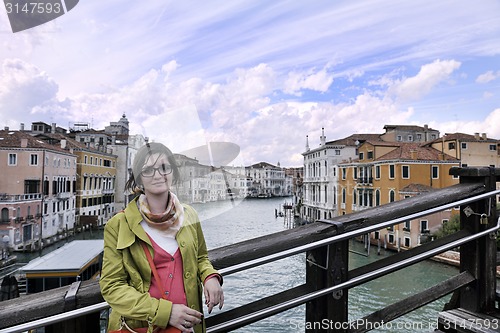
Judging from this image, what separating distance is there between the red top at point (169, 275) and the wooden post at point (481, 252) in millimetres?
1282

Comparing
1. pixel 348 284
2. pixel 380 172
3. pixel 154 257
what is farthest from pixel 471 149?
pixel 154 257

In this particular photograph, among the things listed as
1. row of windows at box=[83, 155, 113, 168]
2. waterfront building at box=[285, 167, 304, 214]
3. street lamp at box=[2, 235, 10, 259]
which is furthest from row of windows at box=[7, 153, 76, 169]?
street lamp at box=[2, 235, 10, 259]

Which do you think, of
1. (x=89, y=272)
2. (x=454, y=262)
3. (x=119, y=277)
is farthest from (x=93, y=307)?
(x=454, y=262)

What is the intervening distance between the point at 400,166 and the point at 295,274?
10.1m

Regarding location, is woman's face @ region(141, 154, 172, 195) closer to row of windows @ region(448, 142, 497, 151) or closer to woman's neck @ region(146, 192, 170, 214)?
woman's neck @ region(146, 192, 170, 214)

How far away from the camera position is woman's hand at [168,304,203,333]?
0.70 m

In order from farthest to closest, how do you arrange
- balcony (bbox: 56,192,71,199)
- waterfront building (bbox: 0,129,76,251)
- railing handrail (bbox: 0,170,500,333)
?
waterfront building (bbox: 0,129,76,251)
balcony (bbox: 56,192,71,199)
railing handrail (bbox: 0,170,500,333)

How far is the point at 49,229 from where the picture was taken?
34.0ft

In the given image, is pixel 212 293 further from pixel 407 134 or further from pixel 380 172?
pixel 407 134

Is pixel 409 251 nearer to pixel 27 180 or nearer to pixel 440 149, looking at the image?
pixel 27 180

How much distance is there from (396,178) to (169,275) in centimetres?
2093

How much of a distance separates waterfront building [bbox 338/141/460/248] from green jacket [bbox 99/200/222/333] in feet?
58.2

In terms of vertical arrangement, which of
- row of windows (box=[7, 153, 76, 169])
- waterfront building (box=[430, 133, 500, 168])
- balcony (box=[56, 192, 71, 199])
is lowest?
balcony (box=[56, 192, 71, 199])

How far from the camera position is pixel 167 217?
0.76m
